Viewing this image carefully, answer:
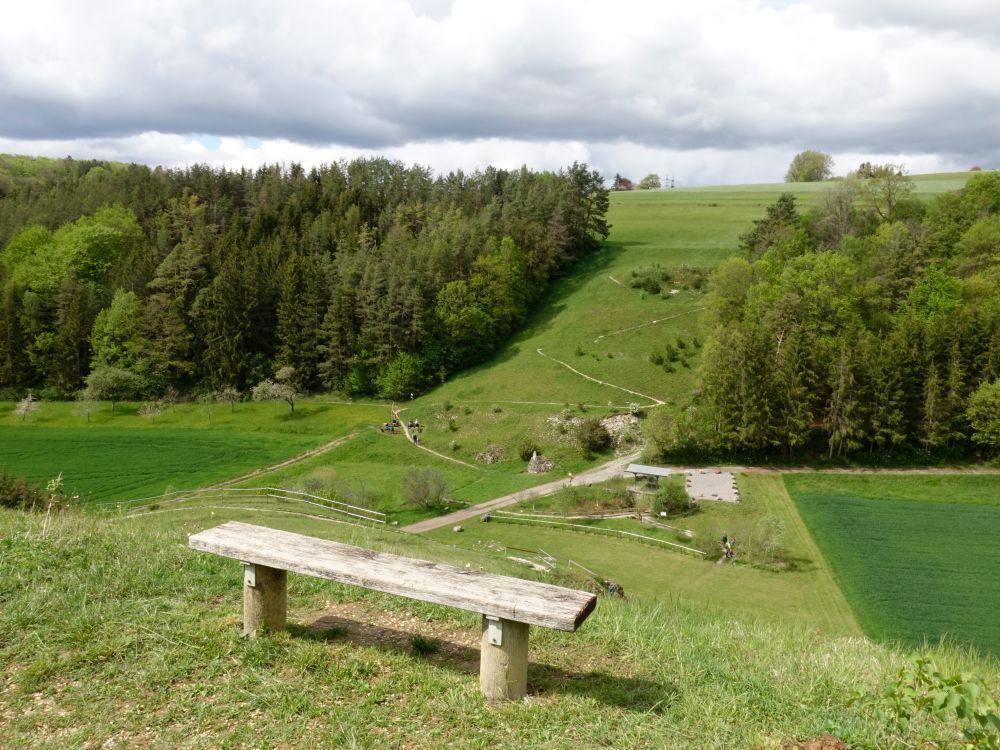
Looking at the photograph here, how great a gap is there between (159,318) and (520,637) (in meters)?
74.7

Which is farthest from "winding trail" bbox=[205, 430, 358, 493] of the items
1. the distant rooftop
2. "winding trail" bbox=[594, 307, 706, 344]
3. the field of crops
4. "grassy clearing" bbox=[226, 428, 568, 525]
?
the field of crops

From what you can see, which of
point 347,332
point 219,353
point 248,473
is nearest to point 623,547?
point 248,473

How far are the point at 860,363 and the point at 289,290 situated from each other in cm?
5464

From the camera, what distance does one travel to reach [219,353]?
231ft

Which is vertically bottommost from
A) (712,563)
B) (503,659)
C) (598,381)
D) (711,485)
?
(712,563)

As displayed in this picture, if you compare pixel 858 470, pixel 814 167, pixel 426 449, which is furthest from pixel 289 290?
pixel 814 167

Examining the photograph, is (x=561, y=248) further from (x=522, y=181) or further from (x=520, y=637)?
(x=520, y=637)

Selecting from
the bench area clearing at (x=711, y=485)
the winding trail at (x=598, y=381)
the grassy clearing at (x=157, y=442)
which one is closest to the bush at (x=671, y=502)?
the bench area clearing at (x=711, y=485)

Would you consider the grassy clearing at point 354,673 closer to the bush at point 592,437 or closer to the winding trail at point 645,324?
the bush at point 592,437

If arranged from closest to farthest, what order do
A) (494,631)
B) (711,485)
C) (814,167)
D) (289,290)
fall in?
(494,631) → (711,485) → (289,290) → (814,167)

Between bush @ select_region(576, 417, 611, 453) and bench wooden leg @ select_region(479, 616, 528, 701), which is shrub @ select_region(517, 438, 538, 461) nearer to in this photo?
bush @ select_region(576, 417, 611, 453)

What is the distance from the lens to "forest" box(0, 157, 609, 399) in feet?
229

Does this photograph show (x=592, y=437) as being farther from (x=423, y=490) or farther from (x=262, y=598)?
(x=262, y=598)

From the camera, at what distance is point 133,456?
5122cm
